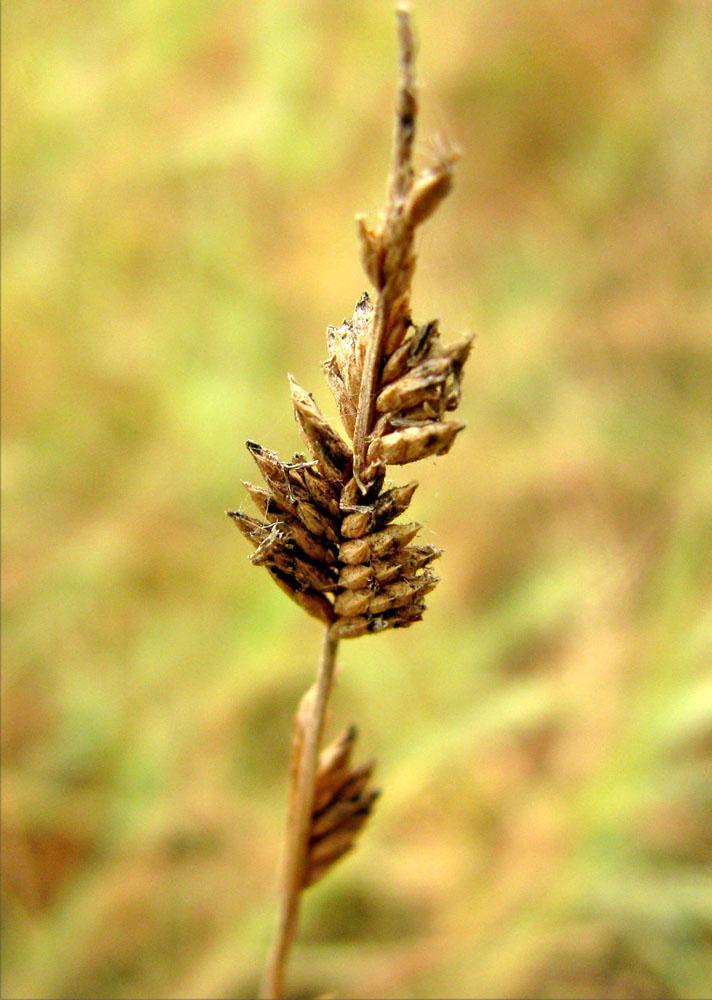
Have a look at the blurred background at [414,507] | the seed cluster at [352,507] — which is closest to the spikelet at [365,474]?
the seed cluster at [352,507]

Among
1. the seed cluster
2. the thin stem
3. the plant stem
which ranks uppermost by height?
the thin stem

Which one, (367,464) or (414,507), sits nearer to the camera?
(367,464)

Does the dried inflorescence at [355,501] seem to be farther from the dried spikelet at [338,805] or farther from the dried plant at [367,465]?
the dried spikelet at [338,805]

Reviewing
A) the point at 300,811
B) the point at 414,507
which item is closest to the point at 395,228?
the point at 300,811

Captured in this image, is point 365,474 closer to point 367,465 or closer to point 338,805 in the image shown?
point 367,465

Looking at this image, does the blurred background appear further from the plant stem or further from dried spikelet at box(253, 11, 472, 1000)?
dried spikelet at box(253, 11, 472, 1000)

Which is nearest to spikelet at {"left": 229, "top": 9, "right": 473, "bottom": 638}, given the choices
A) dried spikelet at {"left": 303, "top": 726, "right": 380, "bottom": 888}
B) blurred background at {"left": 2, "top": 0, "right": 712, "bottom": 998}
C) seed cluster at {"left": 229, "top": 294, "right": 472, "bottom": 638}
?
seed cluster at {"left": 229, "top": 294, "right": 472, "bottom": 638}

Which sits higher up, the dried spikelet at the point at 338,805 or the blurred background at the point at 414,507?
the blurred background at the point at 414,507

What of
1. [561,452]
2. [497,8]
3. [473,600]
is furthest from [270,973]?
Result: [497,8]
